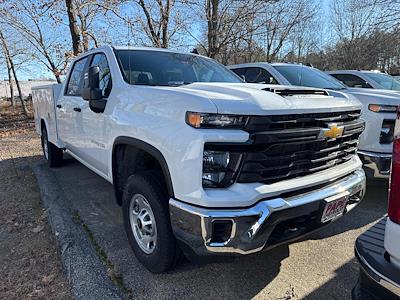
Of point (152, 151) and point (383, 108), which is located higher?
point (383, 108)

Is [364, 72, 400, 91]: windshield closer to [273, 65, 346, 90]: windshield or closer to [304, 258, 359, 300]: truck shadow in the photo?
[273, 65, 346, 90]: windshield

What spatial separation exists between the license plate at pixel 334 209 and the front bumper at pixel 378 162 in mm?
1768

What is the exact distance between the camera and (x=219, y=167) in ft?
6.99

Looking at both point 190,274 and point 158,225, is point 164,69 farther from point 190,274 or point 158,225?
point 190,274

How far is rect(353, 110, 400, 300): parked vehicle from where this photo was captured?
1.46 m

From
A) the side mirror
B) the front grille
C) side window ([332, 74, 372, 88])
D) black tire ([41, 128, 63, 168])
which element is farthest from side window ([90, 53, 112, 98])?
side window ([332, 74, 372, 88])

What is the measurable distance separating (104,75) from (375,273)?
3.14 meters

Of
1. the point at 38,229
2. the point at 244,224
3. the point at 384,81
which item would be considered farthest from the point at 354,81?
the point at 38,229

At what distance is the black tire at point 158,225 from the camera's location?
2.48 metres

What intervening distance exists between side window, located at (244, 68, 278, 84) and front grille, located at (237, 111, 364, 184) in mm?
3523

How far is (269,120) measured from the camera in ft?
7.03

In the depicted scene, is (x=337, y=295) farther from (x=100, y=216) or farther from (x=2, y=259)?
(x=2, y=259)

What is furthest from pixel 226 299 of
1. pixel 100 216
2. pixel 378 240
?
pixel 100 216

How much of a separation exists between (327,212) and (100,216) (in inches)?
104
